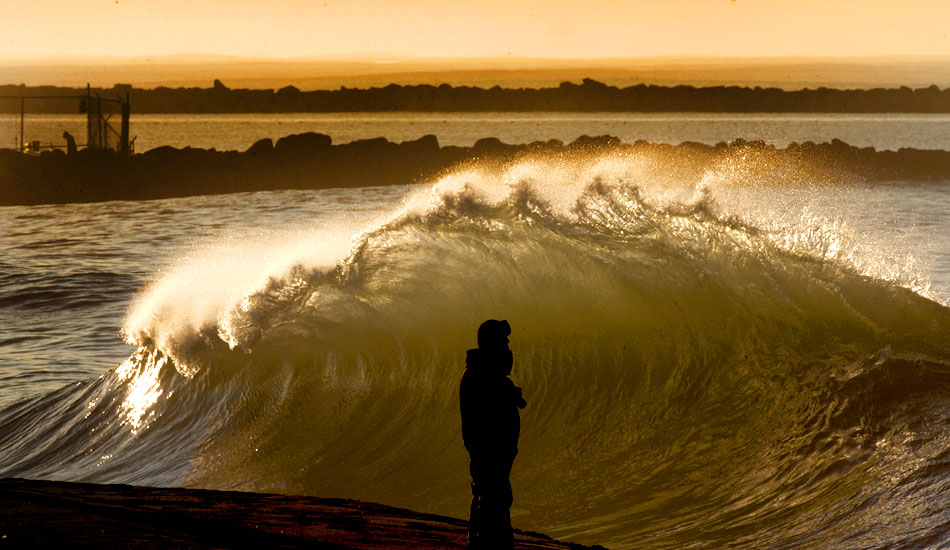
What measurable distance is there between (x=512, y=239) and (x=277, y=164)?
57.8m

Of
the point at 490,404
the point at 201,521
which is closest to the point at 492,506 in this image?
the point at 490,404

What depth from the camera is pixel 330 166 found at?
68.8 metres

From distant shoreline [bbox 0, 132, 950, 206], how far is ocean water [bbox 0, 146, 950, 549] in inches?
1747

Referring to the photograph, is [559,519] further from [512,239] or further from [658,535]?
[512,239]

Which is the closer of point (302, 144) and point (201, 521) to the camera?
point (201, 521)

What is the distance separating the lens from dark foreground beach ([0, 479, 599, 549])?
491 centimetres

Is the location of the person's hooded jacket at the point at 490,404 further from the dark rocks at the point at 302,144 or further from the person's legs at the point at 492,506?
the dark rocks at the point at 302,144

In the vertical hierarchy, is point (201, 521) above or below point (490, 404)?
below

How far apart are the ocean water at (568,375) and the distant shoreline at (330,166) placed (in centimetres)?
4438

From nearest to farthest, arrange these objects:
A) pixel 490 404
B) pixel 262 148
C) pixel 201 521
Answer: pixel 490 404
pixel 201 521
pixel 262 148

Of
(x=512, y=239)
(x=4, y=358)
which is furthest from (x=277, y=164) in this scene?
(x=512, y=239)

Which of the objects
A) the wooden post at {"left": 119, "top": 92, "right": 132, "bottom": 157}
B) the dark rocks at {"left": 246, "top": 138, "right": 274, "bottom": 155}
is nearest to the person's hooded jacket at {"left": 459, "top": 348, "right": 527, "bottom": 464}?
the wooden post at {"left": 119, "top": 92, "right": 132, "bottom": 157}

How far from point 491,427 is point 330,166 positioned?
65.6 meters

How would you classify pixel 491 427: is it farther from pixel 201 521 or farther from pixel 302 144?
pixel 302 144
